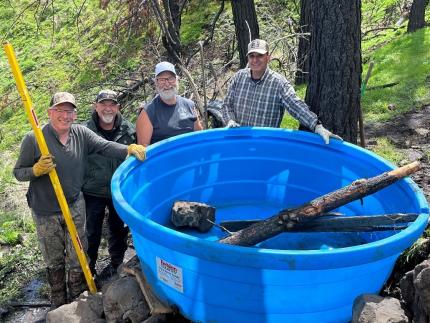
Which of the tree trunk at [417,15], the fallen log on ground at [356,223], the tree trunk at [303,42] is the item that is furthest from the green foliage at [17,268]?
the tree trunk at [417,15]

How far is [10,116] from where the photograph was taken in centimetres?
1080

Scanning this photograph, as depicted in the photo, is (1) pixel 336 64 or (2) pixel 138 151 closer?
(2) pixel 138 151

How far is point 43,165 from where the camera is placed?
10.9 feet

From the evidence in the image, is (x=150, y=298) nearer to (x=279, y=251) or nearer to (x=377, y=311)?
(x=279, y=251)

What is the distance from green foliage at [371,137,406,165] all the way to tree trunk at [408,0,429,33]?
519 cm

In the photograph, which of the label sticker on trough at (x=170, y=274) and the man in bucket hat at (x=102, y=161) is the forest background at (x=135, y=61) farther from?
the label sticker on trough at (x=170, y=274)

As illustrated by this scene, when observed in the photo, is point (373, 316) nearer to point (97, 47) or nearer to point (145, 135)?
point (145, 135)

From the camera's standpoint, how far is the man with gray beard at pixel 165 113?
395cm

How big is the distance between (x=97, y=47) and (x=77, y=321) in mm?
9642

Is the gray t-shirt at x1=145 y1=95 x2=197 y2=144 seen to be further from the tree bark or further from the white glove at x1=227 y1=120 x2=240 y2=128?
the tree bark

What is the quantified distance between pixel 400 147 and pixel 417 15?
17.9 feet

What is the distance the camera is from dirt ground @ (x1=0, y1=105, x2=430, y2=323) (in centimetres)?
434

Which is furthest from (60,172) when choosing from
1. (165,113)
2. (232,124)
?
(232,124)

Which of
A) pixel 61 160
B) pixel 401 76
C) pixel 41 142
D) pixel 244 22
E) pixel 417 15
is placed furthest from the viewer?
pixel 417 15
